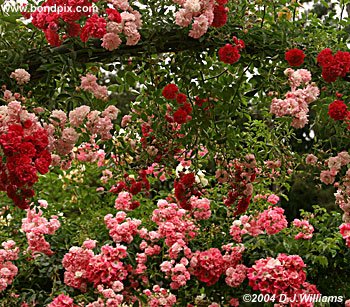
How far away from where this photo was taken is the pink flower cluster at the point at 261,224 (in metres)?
3.21

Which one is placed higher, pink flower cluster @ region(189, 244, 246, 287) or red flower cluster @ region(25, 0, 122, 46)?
red flower cluster @ region(25, 0, 122, 46)

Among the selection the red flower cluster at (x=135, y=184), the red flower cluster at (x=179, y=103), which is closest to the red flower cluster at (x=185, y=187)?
the red flower cluster at (x=135, y=184)

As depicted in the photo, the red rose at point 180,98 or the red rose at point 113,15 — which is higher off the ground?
the red rose at point 113,15

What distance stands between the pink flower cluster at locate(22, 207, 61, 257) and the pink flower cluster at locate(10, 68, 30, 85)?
51.8 inches

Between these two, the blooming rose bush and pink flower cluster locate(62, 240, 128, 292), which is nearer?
the blooming rose bush

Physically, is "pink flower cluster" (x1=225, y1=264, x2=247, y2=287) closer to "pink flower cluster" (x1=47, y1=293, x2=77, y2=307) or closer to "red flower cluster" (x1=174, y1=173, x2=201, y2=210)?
"red flower cluster" (x1=174, y1=173, x2=201, y2=210)

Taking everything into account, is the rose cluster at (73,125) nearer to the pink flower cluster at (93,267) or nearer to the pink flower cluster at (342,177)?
the pink flower cluster at (342,177)

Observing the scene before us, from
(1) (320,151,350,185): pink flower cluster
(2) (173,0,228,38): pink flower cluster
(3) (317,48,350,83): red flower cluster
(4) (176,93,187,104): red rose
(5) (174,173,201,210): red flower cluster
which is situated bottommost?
(5) (174,173,201,210): red flower cluster

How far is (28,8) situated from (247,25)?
0.82 m

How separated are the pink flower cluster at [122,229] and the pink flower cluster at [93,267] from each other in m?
0.09

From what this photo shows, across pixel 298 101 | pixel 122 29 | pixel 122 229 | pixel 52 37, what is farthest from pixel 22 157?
pixel 122 229

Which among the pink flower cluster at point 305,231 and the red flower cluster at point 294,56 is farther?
the pink flower cluster at point 305,231

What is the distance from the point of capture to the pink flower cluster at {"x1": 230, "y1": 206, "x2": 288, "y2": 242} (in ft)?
10.5

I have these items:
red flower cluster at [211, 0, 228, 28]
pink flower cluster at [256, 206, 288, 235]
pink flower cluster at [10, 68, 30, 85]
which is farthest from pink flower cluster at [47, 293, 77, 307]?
red flower cluster at [211, 0, 228, 28]
